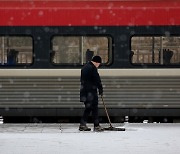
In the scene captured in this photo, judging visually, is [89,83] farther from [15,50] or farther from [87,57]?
[15,50]

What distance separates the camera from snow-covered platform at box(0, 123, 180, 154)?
11.6 meters

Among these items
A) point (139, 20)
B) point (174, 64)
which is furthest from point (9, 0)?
point (174, 64)

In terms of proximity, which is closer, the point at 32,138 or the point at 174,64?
the point at 32,138

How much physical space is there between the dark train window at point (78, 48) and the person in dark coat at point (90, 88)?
1.28 meters

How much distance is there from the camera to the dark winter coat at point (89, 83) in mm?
14898

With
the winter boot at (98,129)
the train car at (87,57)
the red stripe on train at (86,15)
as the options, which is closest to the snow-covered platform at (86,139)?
the winter boot at (98,129)

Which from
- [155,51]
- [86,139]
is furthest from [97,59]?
[86,139]

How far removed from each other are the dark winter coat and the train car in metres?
1.29

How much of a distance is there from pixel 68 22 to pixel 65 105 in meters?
1.94

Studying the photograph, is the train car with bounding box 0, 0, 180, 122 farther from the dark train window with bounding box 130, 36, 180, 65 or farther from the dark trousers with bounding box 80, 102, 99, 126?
the dark trousers with bounding box 80, 102, 99, 126

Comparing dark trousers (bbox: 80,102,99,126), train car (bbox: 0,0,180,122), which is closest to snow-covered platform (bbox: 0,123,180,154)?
dark trousers (bbox: 80,102,99,126)

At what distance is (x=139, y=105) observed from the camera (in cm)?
1638

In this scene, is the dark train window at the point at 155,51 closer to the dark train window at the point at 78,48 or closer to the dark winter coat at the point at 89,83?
the dark train window at the point at 78,48

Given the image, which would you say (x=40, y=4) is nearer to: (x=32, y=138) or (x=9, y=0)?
(x=9, y=0)
